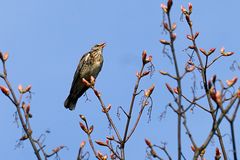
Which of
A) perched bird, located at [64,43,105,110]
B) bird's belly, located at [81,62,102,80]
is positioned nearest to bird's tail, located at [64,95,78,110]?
perched bird, located at [64,43,105,110]

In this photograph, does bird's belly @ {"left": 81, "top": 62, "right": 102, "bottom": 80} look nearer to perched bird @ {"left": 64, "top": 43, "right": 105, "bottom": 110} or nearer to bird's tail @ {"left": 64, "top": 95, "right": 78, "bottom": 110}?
perched bird @ {"left": 64, "top": 43, "right": 105, "bottom": 110}

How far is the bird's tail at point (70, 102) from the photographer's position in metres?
15.0

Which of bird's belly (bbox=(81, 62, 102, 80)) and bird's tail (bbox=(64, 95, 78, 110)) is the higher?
bird's belly (bbox=(81, 62, 102, 80))

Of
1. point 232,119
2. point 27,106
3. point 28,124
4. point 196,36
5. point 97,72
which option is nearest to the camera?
point 232,119

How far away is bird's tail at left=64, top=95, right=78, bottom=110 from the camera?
1497 cm

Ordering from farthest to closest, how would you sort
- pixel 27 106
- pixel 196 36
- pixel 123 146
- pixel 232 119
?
pixel 196 36 → pixel 123 146 → pixel 27 106 → pixel 232 119

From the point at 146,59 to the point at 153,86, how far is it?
34 cm

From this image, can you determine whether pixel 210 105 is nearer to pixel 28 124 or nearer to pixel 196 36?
pixel 196 36

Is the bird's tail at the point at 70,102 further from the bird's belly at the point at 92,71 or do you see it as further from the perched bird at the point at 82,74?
the bird's belly at the point at 92,71

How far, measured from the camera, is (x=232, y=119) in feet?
13.4

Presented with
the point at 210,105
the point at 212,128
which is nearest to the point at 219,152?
the point at 210,105

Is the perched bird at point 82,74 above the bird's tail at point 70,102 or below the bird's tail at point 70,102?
above

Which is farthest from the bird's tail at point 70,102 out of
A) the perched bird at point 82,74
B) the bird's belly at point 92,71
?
the bird's belly at point 92,71

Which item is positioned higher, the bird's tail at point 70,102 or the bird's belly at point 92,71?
the bird's belly at point 92,71
